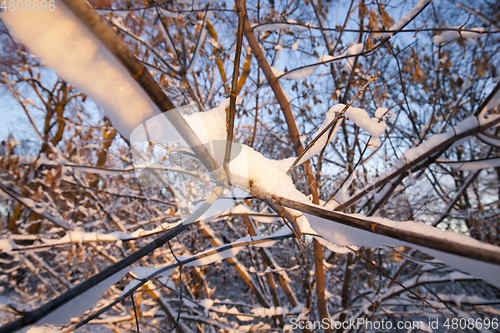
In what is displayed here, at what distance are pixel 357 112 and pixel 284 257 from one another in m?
3.97

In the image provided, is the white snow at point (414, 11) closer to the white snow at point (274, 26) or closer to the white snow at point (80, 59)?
the white snow at point (274, 26)

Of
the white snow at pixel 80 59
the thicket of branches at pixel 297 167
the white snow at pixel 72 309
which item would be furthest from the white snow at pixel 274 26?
the white snow at pixel 72 309

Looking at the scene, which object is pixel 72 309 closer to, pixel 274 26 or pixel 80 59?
pixel 80 59

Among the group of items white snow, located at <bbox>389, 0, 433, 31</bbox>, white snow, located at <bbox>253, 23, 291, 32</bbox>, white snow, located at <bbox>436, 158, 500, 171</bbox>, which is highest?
white snow, located at <bbox>253, 23, 291, 32</bbox>

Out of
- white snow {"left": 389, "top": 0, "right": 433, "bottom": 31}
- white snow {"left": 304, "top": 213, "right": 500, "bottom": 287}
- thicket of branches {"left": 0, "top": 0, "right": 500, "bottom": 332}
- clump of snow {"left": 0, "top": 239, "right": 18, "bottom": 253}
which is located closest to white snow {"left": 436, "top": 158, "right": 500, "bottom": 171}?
thicket of branches {"left": 0, "top": 0, "right": 500, "bottom": 332}

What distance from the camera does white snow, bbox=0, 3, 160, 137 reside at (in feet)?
1.01

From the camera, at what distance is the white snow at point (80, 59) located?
31 cm

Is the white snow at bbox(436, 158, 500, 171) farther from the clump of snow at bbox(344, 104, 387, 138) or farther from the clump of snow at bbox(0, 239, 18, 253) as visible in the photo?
the clump of snow at bbox(0, 239, 18, 253)

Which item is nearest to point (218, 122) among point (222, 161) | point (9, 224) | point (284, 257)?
point (222, 161)

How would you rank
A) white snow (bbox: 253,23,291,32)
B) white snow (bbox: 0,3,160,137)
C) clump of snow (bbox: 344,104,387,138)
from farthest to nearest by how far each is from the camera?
1. white snow (bbox: 253,23,291,32)
2. clump of snow (bbox: 344,104,387,138)
3. white snow (bbox: 0,3,160,137)

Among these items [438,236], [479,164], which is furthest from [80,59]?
[479,164]

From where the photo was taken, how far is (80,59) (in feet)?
Result: 1.10

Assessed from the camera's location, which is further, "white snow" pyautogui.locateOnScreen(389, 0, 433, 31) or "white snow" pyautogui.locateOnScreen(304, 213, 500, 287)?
"white snow" pyautogui.locateOnScreen(389, 0, 433, 31)

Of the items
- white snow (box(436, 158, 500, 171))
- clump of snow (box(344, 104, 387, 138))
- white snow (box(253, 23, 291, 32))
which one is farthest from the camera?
white snow (box(253, 23, 291, 32))
